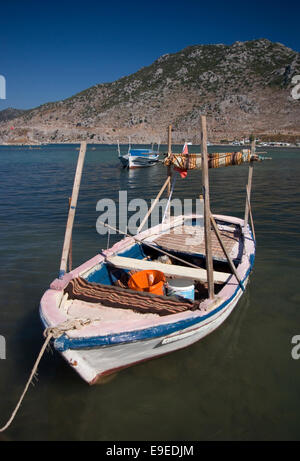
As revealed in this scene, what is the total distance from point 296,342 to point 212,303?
8.07 feet

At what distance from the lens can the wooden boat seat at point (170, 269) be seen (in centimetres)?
673

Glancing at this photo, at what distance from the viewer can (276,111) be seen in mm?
113188

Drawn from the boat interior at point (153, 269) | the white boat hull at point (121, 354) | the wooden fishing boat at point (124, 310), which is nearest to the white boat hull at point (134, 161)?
the boat interior at point (153, 269)

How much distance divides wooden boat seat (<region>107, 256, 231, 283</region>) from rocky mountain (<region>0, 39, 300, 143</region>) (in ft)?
356

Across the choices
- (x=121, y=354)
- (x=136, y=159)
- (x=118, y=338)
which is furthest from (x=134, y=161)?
(x=118, y=338)

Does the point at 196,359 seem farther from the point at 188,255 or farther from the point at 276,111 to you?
the point at 276,111

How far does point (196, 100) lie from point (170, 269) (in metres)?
144

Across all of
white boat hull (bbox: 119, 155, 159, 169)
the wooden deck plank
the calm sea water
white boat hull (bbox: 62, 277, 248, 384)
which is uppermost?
white boat hull (bbox: 119, 155, 159, 169)

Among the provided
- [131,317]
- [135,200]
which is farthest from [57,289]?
[135,200]

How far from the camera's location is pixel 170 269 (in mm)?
6980

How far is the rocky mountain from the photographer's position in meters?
117
